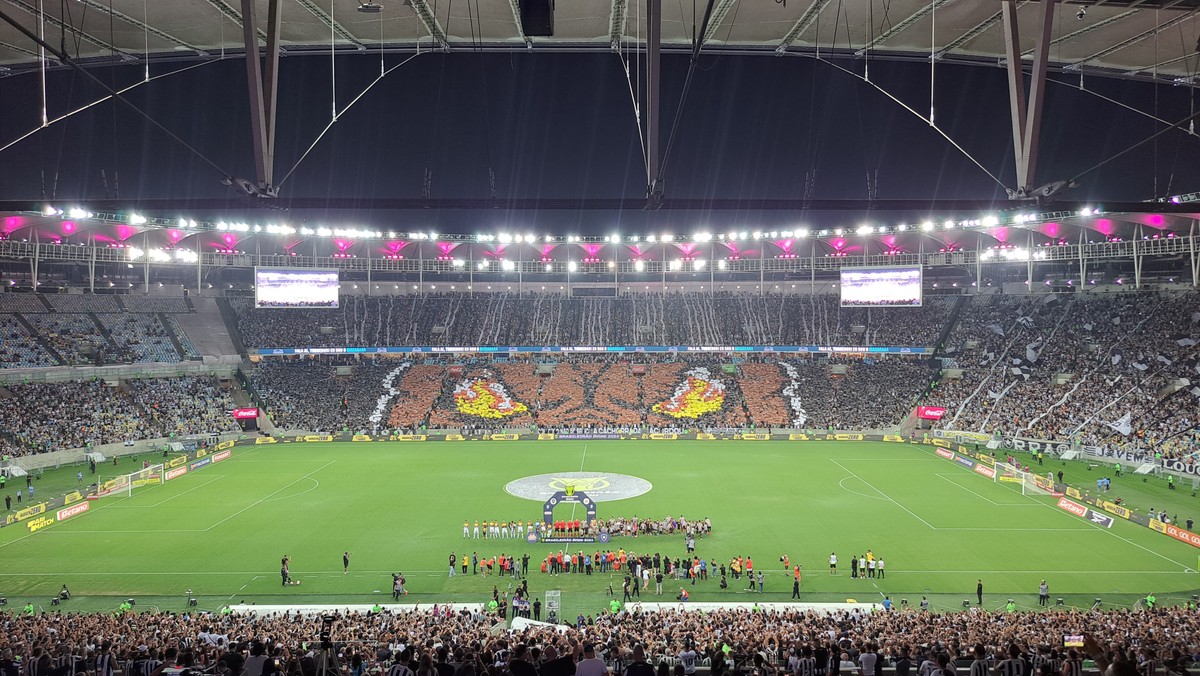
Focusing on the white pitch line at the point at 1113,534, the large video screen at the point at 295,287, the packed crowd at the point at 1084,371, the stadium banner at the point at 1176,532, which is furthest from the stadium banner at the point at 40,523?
the packed crowd at the point at 1084,371

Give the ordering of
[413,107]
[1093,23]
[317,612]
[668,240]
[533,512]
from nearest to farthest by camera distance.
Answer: [1093,23], [317,612], [413,107], [533,512], [668,240]

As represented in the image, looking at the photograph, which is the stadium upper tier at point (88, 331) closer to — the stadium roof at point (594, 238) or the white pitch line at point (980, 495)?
the stadium roof at point (594, 238)

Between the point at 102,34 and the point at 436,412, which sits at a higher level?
the point at 102,34

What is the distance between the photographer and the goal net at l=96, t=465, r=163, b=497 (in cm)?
3775

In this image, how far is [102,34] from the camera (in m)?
18.5

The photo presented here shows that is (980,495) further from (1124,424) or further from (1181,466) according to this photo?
(1124,424)

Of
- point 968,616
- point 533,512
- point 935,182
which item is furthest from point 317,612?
point 935,182

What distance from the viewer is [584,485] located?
128 feet

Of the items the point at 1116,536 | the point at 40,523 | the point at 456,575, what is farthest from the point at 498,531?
the point at 1116,536

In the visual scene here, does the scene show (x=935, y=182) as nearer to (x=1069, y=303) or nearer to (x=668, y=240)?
(x=1069, y=303)

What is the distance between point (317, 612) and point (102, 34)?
56.4 ft

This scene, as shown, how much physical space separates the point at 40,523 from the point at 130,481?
25.0ft

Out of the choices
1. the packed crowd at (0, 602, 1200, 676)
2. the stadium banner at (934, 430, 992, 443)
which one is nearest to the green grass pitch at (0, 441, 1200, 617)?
the packed crowd at (0, 602, 1200, 676)

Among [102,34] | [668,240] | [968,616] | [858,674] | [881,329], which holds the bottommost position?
[968,616]
